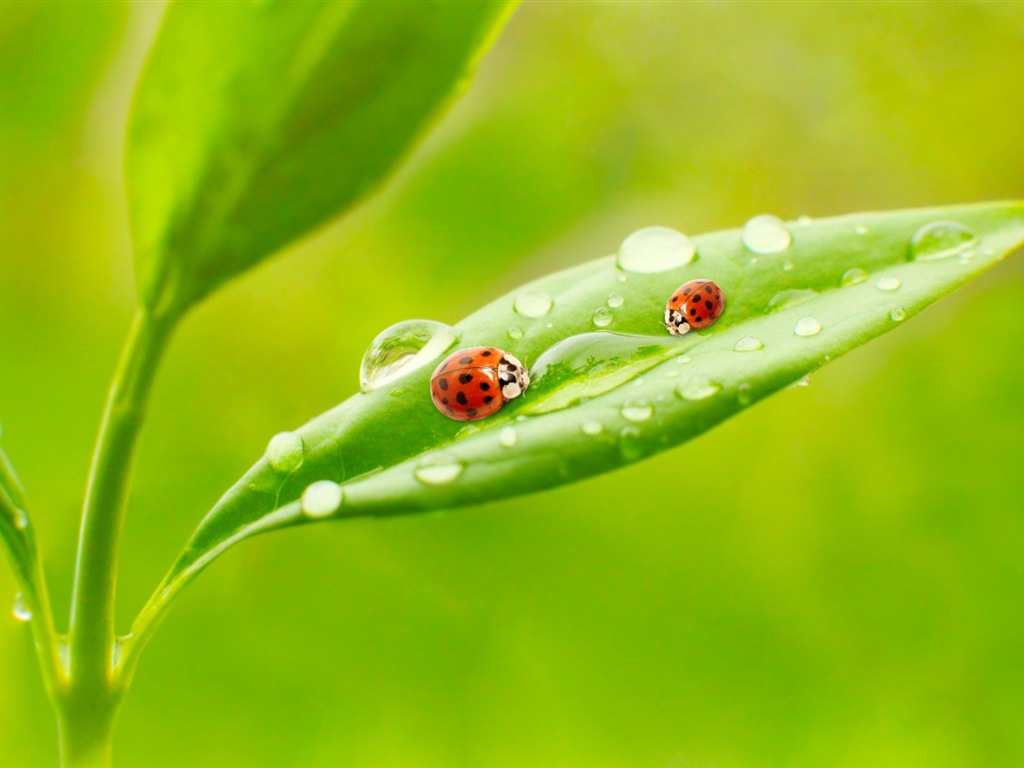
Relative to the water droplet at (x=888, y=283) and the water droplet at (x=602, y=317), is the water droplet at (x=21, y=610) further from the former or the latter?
the water droplet at (x=888, y=283)

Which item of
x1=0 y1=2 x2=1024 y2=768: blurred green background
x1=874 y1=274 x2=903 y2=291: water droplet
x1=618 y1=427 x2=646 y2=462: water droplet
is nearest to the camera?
x1=618 y1=427 x2=646 y2=462: water droplet

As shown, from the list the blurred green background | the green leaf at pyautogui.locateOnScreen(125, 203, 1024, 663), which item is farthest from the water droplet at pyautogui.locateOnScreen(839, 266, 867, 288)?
the blurred green background

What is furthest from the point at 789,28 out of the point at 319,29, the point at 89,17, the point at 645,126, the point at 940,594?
the point at 319,29

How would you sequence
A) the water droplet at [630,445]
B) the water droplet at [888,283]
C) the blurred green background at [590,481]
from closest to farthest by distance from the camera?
the water droplet at [630,445] → the water droplet at [888,283] → the blurred green background at [590,481]

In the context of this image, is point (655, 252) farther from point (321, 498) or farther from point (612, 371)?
point (321, 498)

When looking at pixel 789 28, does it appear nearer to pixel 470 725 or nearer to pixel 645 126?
pixel 645 126

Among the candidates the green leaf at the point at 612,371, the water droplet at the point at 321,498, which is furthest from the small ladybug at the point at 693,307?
the water droplet at the point at 321,498

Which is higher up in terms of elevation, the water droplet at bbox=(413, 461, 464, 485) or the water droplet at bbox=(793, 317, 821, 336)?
the water droplet at bbox=(793, 317, 821, 336)

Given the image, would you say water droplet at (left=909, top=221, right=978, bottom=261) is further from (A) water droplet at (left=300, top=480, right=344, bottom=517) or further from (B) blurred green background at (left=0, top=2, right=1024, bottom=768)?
(B) blurred green background at (left=0, top=2, right=1024, bottom=768)
